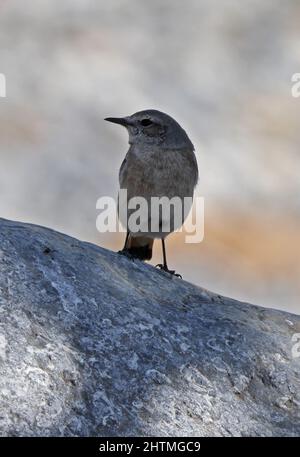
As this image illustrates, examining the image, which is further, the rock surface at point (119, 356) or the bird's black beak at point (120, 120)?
the bird's black beak at point (120, 120)

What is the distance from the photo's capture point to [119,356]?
413cm

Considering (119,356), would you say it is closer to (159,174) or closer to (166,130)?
(159,174)

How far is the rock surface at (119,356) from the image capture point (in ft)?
12.4

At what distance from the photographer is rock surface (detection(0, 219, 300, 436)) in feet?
12.4

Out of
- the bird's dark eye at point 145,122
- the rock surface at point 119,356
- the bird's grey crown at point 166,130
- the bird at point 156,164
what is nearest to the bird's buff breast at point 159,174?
the bird at point 156,164

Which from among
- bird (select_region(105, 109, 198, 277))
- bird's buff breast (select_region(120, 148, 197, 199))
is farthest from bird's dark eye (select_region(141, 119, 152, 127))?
bird's buff breast (select_region(120, 148, 197, 199))

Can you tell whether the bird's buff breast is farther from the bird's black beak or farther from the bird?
the bird's black beak

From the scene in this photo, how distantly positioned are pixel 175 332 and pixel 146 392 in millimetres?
551

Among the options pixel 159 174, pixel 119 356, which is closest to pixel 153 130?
pixel 159 174

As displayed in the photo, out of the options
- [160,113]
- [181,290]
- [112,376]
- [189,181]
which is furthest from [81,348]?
[160,113]

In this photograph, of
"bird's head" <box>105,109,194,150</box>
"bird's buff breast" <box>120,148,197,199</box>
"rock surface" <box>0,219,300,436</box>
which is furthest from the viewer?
"bird's head" <box>105,109,194,150</box>

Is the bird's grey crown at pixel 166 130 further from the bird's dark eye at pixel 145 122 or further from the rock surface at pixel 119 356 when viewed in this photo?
the rock surface at pixel 119 356

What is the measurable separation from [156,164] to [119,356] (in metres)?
3.09

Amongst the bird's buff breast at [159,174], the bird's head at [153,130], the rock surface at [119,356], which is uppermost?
the bird's head at [153,130]
